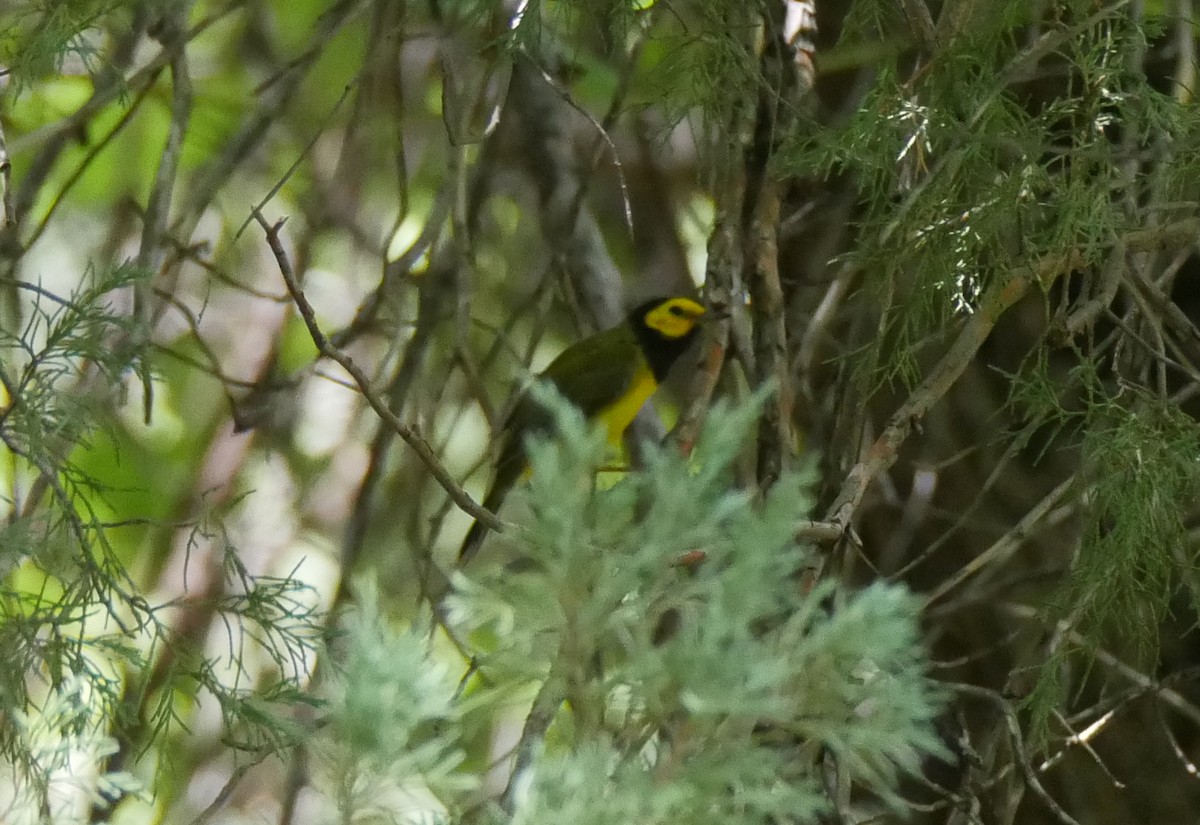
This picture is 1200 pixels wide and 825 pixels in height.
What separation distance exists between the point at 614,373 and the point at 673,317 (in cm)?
14

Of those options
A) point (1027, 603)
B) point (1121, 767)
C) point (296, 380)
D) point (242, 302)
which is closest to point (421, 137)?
point (242, 302)

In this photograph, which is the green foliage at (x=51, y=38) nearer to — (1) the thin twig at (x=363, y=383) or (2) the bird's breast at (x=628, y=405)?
(1) the thin twig at (x=363, y=383)

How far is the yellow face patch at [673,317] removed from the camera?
2053 mm

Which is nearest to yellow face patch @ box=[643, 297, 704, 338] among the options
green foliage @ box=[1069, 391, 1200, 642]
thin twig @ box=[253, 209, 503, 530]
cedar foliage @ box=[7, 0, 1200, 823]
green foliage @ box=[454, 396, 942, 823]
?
cedar foliage @ box=[7, 0, 1200, 823]

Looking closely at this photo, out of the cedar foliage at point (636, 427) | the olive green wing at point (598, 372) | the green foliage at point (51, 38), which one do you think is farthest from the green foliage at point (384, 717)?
the olive green wing at point (598, 372)

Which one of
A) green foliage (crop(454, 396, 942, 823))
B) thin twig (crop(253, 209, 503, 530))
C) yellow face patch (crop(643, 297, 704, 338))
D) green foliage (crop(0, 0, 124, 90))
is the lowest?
green foliage (crop(454, 396, 942, 823))

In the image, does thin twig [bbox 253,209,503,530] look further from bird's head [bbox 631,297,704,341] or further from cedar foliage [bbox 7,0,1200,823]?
bird's head [bbox 631,297,704,341]

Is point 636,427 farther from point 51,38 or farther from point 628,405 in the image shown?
point 51,38

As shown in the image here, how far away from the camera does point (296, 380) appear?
1.69 m

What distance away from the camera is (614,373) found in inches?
86.1

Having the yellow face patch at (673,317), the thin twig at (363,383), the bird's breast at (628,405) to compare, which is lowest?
the thin twig at (363,383)

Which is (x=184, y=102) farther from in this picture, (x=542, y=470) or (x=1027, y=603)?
(x=1027, y=603)

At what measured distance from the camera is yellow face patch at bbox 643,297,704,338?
6.73 ft

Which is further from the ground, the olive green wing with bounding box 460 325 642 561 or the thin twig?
the olive green wing with bounding box 460 325 642 561
